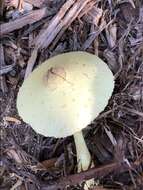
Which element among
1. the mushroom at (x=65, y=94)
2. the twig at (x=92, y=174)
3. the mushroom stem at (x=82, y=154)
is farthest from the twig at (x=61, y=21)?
the twig at (x=92, y=174)

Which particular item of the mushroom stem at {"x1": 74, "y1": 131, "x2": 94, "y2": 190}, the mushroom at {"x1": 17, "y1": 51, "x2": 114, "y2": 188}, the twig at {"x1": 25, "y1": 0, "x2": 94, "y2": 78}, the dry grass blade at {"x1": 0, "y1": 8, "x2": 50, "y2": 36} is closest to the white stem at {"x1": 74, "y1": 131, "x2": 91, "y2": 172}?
the mushroom stem at {"x1": 74, "y1": 131, "x2": 94, "y2": 190}

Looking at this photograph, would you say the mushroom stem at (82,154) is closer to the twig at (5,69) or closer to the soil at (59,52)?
the soil at (59,52)

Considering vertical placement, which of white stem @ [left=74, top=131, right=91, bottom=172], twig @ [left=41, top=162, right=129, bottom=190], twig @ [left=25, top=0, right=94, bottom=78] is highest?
twig @ [left=25, top=0, right=94, bottom=78]

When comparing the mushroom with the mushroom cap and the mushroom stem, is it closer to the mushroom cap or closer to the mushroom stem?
the mushroom cap

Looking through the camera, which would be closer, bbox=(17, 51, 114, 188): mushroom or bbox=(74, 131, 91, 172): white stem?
bbox=(17, 51, 114, 188): mushroom

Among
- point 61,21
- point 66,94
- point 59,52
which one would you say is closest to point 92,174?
point 66,94

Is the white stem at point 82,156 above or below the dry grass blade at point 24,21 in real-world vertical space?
below

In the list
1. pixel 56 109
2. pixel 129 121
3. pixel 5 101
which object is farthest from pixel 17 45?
pixel 129 121
